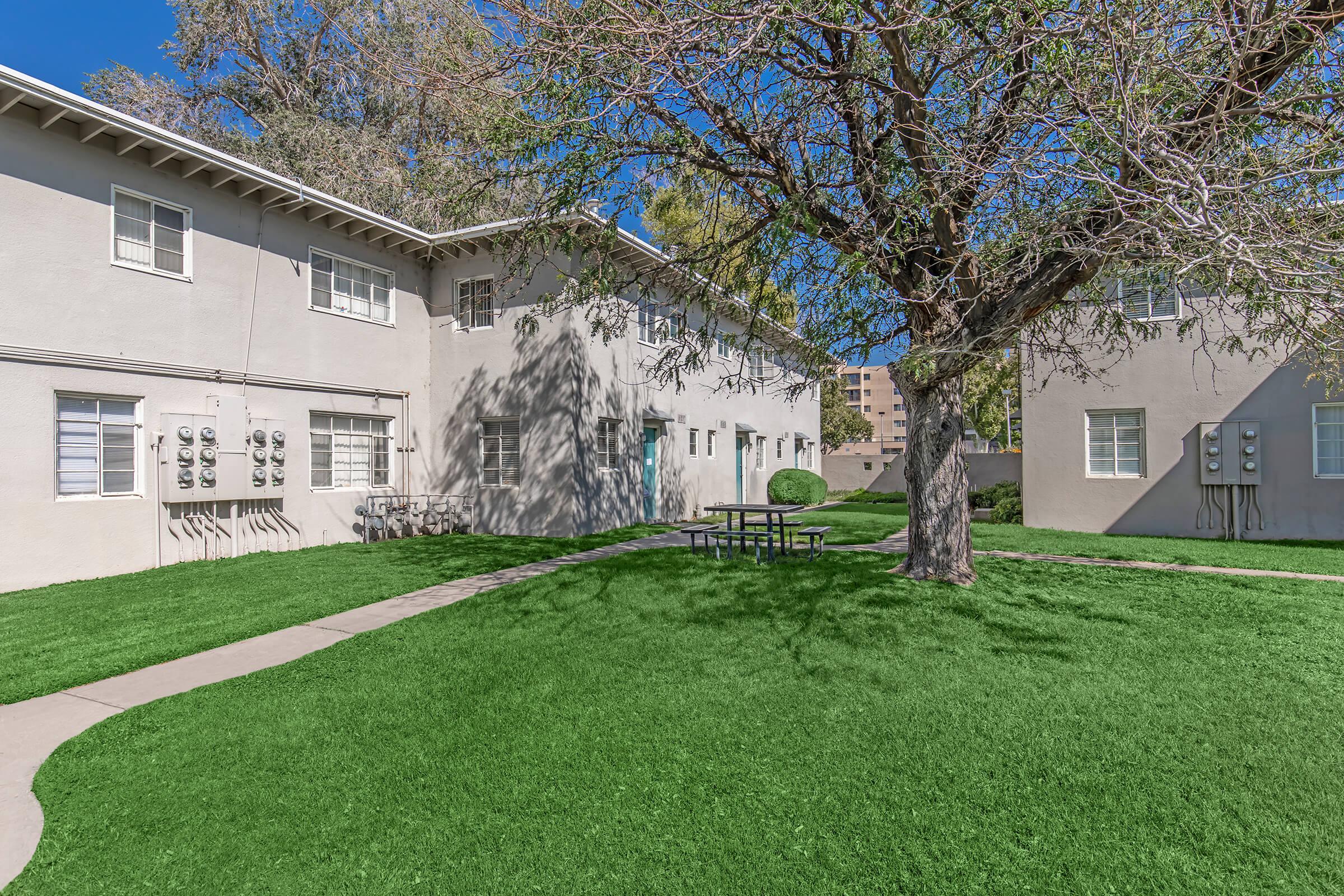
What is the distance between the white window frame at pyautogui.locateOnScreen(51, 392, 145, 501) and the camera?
9.02 m

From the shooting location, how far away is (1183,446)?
1358cm

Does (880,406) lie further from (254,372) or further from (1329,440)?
(254,372)

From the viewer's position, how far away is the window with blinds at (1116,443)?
14.1 m

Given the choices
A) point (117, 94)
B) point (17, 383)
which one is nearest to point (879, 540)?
point (17, 383)

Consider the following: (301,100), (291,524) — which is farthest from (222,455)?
(301,100)

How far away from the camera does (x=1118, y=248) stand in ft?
17.9

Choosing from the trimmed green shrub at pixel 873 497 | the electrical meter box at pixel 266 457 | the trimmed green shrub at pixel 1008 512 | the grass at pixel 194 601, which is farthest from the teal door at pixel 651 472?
the trimmed green shrub at pixel 873 497

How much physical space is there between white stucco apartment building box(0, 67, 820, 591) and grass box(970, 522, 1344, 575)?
767cm

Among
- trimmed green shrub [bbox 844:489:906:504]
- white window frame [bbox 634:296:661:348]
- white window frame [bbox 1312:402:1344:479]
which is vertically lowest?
trimmed green shrub [bbox 844:489:906:504]

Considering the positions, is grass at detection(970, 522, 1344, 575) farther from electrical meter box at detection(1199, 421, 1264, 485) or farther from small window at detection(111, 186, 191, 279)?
small window at detection(111, 186, 191, 279)

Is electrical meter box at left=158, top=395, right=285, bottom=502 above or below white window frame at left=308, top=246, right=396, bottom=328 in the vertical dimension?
below

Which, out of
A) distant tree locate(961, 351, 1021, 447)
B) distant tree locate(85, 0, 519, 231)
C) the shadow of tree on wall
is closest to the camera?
the shadow of tree on wall

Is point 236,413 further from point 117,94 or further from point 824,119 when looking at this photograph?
point 117,94

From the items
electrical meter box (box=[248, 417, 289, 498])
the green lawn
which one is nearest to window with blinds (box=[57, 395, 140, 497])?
electrical meter box (box=[248, 417, 289, 498])
